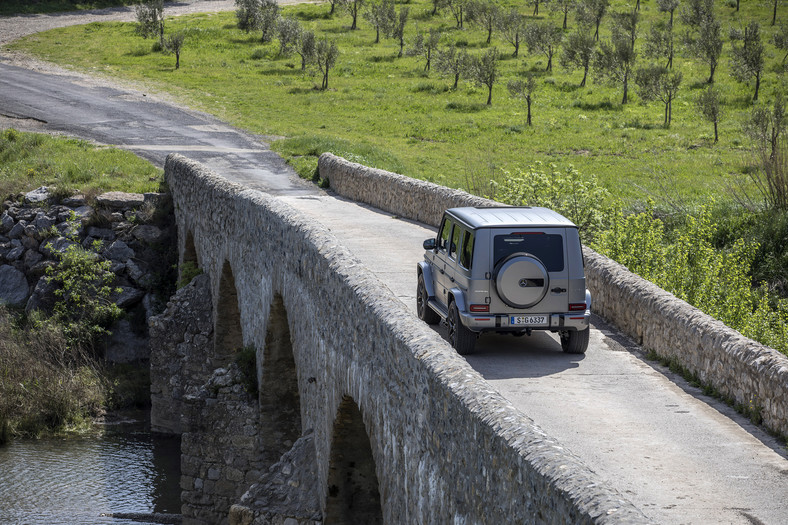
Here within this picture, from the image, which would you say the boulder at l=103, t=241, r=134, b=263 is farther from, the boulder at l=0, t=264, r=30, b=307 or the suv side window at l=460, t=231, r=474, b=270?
the suv side window at l=460, t=231, r=474, b=270

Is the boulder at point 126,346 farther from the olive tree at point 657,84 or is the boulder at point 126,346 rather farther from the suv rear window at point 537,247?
the olive tree at point 657,84

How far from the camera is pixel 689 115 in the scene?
4234 centimetres

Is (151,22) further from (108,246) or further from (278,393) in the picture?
(278,393)

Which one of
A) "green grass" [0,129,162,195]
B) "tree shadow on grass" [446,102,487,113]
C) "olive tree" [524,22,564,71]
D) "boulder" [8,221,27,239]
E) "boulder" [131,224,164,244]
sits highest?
"olive tree" [524,22,564,71]

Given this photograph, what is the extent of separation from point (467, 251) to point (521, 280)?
741mm

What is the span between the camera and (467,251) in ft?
36.2

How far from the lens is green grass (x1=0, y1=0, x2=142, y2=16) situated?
62125 millimetres

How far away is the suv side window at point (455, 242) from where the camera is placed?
37.5 ft

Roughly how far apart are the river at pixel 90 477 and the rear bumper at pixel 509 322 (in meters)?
9.14

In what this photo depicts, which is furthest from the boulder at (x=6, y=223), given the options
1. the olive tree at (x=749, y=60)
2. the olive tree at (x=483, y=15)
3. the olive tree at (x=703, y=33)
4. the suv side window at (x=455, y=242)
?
the olive tree at (x=483, y=15)

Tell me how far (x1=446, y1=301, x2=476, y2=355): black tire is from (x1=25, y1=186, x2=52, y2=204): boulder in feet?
61.2

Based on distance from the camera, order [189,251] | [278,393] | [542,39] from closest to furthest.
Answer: [278,393], [189,251], [542,39]

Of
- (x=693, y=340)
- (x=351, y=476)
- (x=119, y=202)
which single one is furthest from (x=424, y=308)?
(x=119, y=202)

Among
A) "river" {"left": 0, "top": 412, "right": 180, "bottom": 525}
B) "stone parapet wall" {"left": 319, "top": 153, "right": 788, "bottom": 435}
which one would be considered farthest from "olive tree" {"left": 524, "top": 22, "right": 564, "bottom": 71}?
"stone parapet wall" {"left": 319, "top": 153, "right": 788, "bottom": 435}
